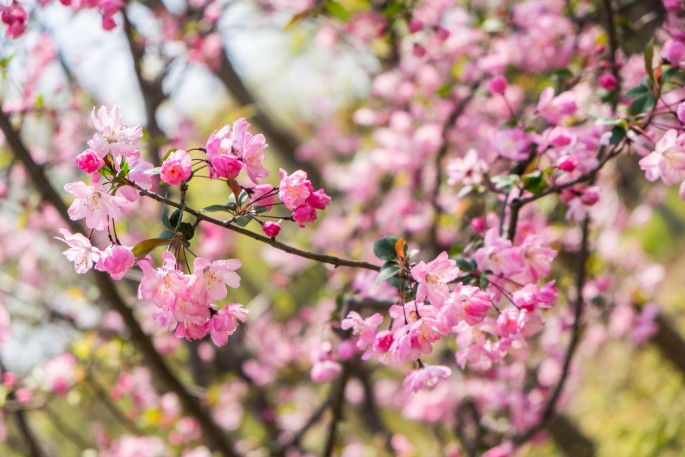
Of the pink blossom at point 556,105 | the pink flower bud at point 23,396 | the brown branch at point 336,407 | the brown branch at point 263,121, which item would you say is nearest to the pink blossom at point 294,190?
the pink blossom at point 556,105

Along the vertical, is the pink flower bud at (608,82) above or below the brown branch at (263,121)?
above

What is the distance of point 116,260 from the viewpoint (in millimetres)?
1171

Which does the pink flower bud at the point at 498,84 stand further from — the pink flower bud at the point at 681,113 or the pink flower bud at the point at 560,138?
the pink flower bud at the point at 681,113

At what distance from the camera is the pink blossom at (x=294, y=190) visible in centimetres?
124

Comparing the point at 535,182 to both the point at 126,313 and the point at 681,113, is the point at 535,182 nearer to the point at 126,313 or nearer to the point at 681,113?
the point at 681,113

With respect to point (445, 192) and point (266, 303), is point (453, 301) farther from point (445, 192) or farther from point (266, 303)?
point (266, 303)

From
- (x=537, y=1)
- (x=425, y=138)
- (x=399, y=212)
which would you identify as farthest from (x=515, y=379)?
(x=537, y=1)

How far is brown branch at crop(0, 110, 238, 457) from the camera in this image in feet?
7.18

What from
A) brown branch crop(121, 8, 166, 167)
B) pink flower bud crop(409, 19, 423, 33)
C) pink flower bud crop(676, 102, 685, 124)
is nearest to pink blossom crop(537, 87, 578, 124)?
pink flower bud crop(676, 102, 685, 124)

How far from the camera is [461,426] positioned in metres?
3.55

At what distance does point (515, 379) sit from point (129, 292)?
89.7 inches

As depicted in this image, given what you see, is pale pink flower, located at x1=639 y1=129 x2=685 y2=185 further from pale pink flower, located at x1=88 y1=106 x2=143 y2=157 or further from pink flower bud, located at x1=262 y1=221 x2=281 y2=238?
pale pink flower, located at x1=88 y1=106 x2=143 y2=157

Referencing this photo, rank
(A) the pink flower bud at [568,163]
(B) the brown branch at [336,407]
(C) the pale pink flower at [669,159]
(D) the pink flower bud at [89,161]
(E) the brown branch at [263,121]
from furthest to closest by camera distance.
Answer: (E) the brown branch at [263,121]
(B) the brown branch at [336,407]
(A) the pink flower bud at [568,163]
(C) the pale pink flower at [669,159]
(D) the pink flower bud at [89,161]

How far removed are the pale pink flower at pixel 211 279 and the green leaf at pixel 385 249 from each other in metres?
0.28
